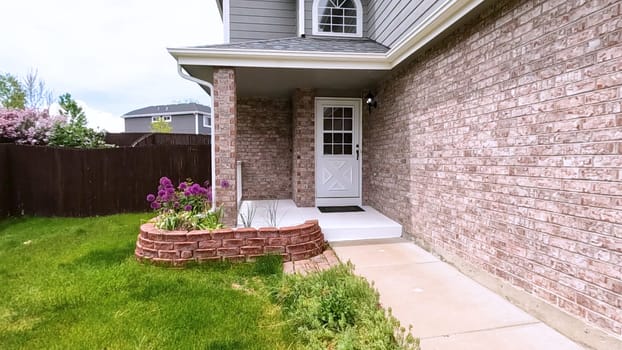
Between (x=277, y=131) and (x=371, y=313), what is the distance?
5.87 meters

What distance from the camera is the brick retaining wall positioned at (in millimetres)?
4156

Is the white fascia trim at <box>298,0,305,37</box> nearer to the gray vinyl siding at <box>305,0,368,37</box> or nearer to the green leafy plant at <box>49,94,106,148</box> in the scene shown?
the gray vinyl siding at <box>305,0,368,37</box>

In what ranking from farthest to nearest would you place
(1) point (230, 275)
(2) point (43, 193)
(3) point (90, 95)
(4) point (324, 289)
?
1. (3) point (90, 95)
2. (2) point (43, 193)
3. (1) point (230, 275)
4. (4) point (324, 289)

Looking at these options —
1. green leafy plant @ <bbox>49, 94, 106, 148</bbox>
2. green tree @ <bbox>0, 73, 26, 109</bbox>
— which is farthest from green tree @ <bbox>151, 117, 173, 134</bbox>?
green leafy plant @ <bbox>49, 94, 106, 148</bbox>

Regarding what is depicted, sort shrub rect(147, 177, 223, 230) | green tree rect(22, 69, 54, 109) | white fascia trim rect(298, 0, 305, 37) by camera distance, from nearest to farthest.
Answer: shrub rect(147, 177, 223, 230)
white fascia trim rect(298, 0, 305, 37)
green tree rect(22, 69, 54, 109)

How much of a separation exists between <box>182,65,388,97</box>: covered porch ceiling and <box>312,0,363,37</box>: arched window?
4.59ft

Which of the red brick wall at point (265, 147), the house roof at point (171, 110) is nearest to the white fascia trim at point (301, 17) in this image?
the red brick wall at point (265, 147)

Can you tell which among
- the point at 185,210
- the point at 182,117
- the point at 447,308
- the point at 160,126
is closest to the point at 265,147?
the point at 185,210

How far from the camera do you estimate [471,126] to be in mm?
3582

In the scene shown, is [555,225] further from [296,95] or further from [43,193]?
[43,193]

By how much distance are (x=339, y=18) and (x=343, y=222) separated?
14.9ft

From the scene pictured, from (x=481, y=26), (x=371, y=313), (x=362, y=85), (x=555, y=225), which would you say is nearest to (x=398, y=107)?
(x=362, y=85)

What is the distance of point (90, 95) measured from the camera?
36250 mm

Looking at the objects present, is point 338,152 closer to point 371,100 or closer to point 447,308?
point 371,100
